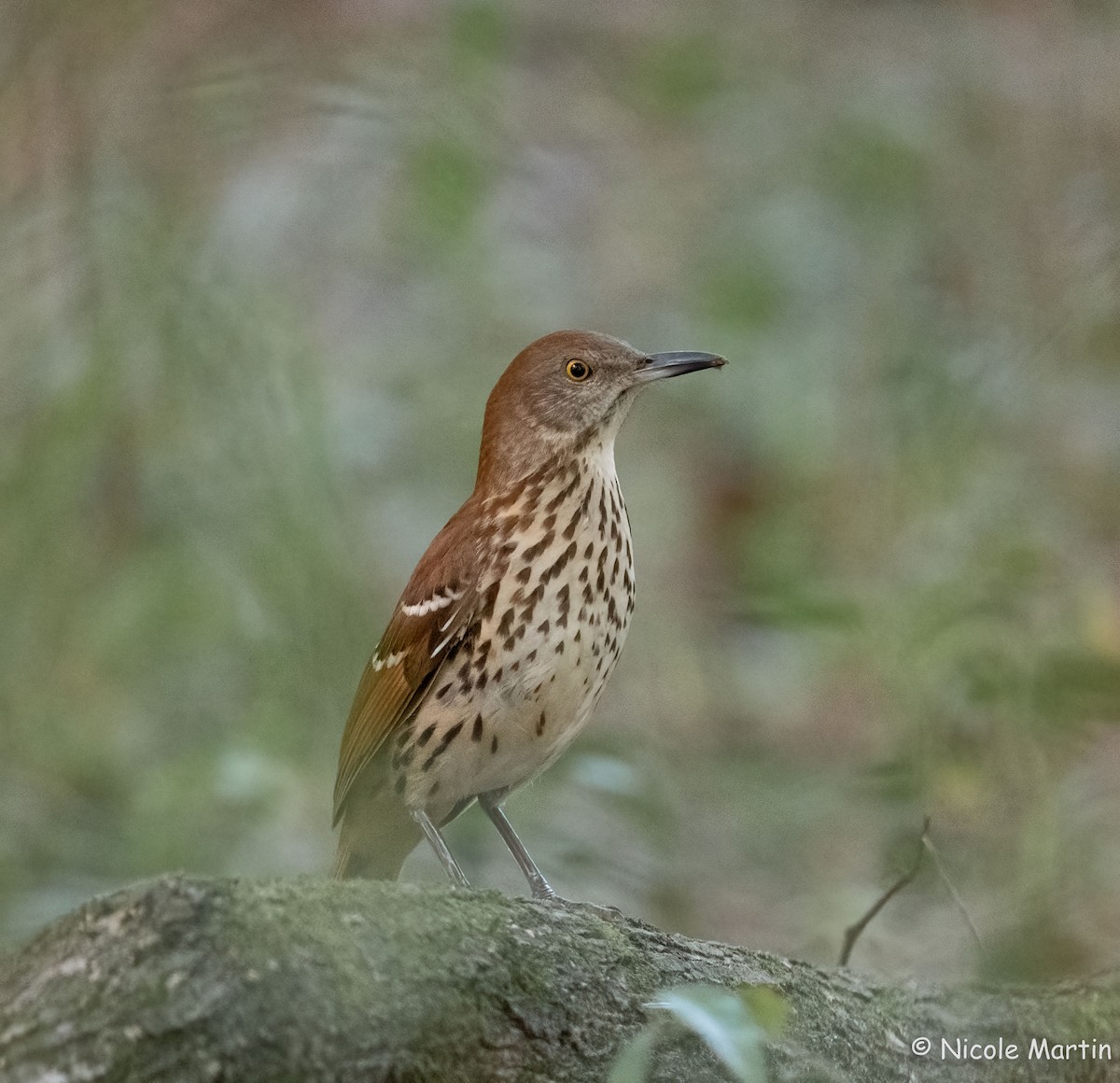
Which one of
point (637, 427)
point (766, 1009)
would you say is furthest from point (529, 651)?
point (637, 427)

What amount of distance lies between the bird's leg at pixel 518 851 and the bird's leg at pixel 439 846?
5.9 inches

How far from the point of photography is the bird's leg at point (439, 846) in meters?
3.32

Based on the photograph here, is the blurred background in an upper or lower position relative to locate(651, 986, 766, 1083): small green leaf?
upper

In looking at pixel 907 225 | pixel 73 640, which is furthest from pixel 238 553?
pixel 907 225

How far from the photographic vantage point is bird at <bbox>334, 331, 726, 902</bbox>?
326 cm

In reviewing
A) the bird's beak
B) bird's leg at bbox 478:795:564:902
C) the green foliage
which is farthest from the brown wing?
the green foliage

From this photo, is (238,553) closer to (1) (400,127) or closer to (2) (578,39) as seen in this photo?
(1) (400,127)

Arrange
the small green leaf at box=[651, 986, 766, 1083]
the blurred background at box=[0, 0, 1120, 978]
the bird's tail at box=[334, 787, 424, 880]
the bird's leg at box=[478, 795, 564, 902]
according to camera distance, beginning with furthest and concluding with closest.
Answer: the blurred background at box=[0, 0, 1120, 978], the bird's tail at box=[334, 787, 424, 880], the bird's leg at box=[478, 795, 564, 902], the small green leaf at box=[651, 986, 766, 1083]

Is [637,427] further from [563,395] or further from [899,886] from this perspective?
[899,886]

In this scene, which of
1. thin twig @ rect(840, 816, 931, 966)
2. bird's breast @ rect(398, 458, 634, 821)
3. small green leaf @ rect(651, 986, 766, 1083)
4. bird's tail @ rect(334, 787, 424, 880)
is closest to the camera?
small green leaf @ rect(651, 986, 766, 1083)

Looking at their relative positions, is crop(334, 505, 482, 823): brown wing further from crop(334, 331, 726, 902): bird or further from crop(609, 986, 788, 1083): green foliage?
crop(609, 986, 788, 1083): green foliage

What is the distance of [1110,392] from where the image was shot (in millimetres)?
6473

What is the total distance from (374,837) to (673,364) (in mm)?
1324

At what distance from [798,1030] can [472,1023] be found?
2.06 feet
